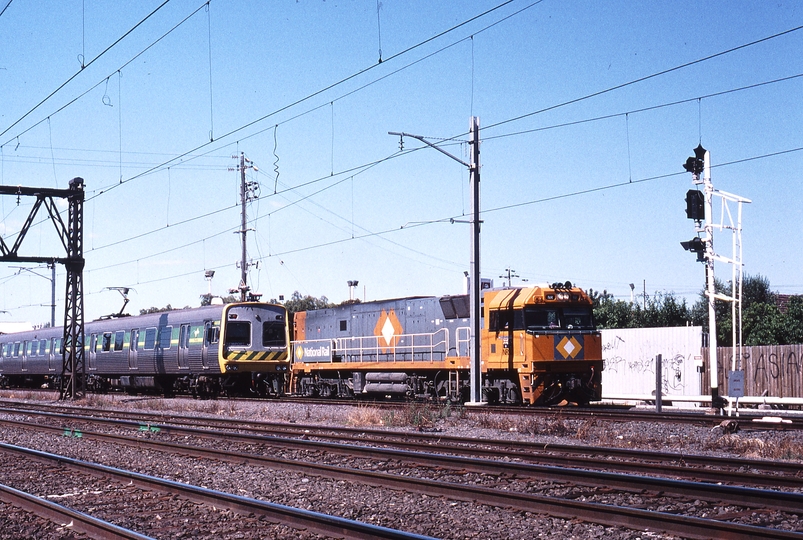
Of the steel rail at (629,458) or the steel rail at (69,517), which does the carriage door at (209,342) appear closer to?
the steel rail at (629,458)

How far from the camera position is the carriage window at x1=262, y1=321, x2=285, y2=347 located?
30406 millimetres

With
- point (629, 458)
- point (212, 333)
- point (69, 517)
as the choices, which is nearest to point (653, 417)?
A: point (629, 458)

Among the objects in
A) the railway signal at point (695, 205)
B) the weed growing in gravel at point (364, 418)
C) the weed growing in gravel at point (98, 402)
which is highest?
the railway signal at point (695, 205)

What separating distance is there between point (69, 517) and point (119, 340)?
29.1 metres

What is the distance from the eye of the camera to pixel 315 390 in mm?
30812

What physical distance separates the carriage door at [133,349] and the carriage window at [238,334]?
6800mm

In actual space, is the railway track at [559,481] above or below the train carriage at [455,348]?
below

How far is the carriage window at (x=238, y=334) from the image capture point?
29.5m

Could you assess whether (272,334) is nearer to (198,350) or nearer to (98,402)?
(198,350)

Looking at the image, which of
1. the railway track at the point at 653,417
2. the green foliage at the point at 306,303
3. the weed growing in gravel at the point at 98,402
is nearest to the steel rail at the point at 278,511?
the railway track at the point at 653,417

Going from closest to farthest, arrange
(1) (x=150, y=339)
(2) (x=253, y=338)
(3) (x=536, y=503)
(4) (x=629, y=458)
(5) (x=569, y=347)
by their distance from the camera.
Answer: (3) (x=536, y=503)
(4) (x=629, y=458)
(5) (x=569, y=347)
(2) (x=253, y=338)
(1) (x=150, y=339)

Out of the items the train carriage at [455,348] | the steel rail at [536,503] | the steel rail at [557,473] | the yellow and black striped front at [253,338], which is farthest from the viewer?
the yellow and black striped front at [253,338]

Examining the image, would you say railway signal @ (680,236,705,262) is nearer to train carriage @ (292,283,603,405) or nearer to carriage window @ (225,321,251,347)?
train carriage @ (292,283,603,405)

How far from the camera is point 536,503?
28.0 ft
